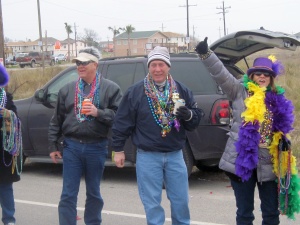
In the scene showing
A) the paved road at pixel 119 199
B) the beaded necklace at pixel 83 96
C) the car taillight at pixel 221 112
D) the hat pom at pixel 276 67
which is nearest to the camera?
the hat pom at pixel 276 67

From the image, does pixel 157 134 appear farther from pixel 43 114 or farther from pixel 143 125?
pixel 43 114

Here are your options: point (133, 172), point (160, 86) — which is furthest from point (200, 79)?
point (160, 86)

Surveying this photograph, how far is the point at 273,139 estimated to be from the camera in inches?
164

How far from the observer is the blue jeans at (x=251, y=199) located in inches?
166

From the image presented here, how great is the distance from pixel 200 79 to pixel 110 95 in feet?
8.05

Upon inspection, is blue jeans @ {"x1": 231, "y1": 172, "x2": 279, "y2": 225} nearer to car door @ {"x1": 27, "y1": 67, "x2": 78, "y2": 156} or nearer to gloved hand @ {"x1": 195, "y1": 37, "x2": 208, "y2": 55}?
gloved hand @ {"x1": 195, "y1": 37, "x2": 208, "y2": 55}

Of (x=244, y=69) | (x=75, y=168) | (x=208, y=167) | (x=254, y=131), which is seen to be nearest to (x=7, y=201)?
(x=75, y=168)

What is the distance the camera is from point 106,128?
4.98m

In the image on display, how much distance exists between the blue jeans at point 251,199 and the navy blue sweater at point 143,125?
23.5 inches

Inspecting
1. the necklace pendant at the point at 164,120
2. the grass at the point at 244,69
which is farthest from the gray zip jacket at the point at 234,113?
the grass at the point at 244,69

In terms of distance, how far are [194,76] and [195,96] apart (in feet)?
1.11

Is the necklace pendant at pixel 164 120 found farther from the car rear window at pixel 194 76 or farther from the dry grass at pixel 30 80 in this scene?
the dry grass at pixel 30 80

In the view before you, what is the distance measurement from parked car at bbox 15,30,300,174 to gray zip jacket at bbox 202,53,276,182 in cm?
171

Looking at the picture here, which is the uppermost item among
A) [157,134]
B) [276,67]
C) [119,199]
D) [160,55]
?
[160,55]
